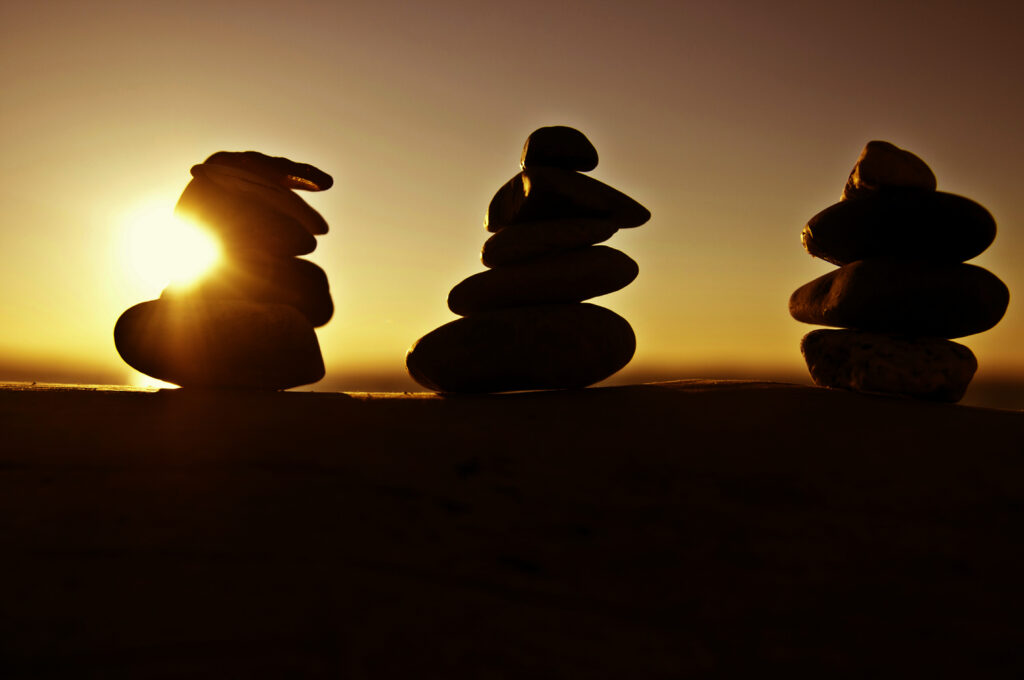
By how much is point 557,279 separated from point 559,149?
1705 millimetres

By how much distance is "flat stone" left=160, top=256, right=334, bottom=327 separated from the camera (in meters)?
6.88

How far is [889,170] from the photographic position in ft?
20.7

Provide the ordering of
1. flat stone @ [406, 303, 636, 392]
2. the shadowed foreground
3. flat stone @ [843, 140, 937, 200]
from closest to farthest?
the shadowed foreground, flat stone @ [406, 303, 636, 392], flat stone @ [843, 140, 937, 200]

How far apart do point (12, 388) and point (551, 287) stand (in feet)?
17.4

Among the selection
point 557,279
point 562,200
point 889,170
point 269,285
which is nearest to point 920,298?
point 889,170

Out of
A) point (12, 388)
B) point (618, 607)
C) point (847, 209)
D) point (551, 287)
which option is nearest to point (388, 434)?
point (618, 607)

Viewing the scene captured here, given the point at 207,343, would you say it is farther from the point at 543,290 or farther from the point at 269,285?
the point at 543,290

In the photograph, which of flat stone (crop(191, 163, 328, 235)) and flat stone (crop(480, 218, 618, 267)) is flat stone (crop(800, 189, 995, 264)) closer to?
flat stone (crop(480, 218, 618, 267))

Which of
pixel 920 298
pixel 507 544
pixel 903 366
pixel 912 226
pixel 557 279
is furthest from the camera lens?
pixel 557 279

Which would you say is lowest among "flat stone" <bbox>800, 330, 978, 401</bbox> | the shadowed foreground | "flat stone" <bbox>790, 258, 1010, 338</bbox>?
the shadowed foreground

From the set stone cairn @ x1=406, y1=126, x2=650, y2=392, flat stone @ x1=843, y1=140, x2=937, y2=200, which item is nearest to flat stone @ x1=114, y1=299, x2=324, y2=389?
stone cairn @ x1=406, y1=126, x2=650, y2=392

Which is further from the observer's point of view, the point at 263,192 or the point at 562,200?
the point at 263,192

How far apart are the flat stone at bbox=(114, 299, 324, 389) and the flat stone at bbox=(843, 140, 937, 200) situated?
6.69 m

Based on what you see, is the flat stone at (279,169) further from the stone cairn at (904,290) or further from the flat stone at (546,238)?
the stone cairn at (904,290)
